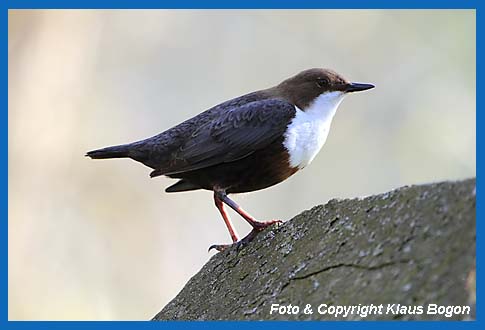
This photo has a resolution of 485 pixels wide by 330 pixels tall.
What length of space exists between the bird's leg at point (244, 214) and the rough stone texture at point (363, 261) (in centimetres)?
41

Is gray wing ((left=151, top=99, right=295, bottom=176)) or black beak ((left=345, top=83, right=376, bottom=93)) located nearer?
gray wing ((left=151, top=99, right=295, bottom=176))

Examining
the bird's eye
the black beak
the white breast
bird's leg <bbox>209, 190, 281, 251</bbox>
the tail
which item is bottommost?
bird's leg <bbox>209, 190, 281, 251</bbox>

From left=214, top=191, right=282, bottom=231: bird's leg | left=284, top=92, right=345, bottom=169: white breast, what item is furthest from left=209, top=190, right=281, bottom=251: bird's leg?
left=284, top=92, right=345, bottom=169: white breast

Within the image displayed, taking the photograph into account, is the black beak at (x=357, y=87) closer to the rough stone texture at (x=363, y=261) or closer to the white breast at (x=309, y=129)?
the white breast at (x=309, y=129)

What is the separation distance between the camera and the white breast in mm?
4164

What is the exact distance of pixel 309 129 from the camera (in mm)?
4246

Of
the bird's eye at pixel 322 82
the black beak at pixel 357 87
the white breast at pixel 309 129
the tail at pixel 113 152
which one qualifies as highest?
the bird's eye at pixel 322 82

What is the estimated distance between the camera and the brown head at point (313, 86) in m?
4.41

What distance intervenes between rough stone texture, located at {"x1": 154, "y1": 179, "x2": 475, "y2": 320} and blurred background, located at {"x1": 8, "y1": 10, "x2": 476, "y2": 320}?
3.97 meters

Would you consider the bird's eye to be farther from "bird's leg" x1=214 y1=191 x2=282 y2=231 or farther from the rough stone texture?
the rough stone texture

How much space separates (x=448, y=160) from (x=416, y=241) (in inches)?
201

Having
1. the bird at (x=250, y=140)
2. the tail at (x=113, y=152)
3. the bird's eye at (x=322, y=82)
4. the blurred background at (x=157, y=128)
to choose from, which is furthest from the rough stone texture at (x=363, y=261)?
the blurred background at (x=157, y=128)

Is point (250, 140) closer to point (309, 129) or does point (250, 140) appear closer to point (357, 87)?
point (309, 129)

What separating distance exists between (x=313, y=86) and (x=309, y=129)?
1.14 feet
